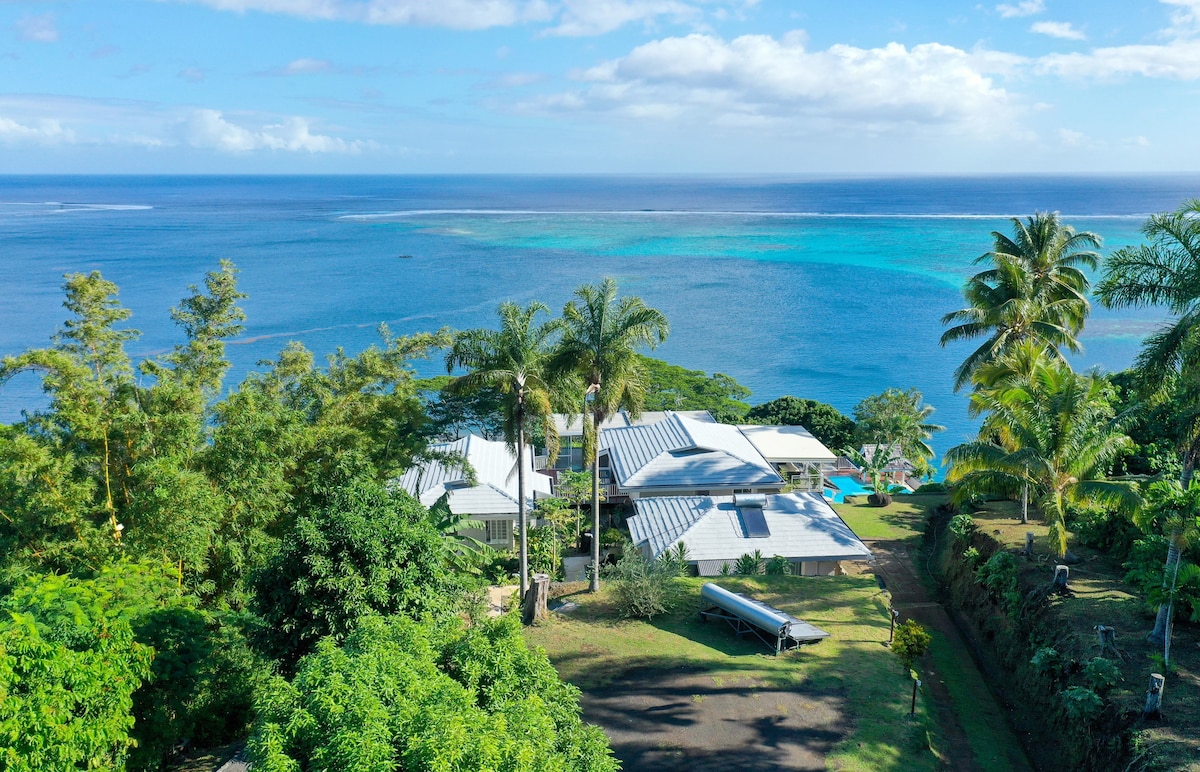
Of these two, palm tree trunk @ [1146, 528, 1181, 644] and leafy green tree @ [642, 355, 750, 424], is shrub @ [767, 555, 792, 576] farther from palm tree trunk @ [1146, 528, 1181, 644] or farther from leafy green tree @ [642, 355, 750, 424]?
leafy green tree @ [642, 355, 750, 424]

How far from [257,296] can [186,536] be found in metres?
83.6

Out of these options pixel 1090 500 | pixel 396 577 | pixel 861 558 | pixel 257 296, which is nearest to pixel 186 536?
pixel 396 577

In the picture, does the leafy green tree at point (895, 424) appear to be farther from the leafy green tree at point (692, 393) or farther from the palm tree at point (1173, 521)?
the palm tree at point (1173, 521)

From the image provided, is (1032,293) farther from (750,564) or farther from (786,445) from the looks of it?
(750,564)

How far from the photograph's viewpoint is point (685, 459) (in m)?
30.2

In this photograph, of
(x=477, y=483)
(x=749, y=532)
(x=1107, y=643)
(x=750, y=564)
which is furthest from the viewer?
(x=477, y=483)

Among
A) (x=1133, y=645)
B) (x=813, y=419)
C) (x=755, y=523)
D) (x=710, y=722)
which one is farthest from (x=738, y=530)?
(x=813, y=419)

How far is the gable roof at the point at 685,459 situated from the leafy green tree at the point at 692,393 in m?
12.9

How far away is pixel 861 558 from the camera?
22719 mm

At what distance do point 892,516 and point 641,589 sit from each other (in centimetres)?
1359

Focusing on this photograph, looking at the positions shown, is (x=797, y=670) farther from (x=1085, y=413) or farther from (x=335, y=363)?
(x=335, y=363)

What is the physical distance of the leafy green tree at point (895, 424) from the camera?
3866 centimetres

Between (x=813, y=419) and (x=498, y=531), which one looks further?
(x=813, y=419)

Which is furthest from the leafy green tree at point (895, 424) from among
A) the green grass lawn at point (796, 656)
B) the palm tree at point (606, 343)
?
the palm tree at point (606, 343)
